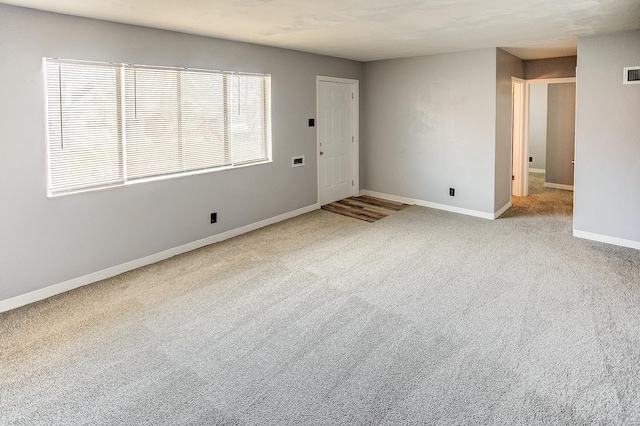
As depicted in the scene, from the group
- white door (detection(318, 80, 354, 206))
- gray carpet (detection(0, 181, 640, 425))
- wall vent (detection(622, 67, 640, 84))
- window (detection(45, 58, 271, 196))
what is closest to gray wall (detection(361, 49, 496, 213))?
white door (detection(318, 80, 354, 206))

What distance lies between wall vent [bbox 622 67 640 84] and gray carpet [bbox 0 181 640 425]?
71.8 inches

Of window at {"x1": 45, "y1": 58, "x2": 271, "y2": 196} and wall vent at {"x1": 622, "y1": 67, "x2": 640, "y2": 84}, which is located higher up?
wall vent at {"x1": 622, "y1": 67, "x2": 640, "y2": 84}

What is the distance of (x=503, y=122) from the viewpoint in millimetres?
6164

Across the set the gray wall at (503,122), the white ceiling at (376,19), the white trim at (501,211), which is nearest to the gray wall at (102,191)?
the white ceiling at (376,19)

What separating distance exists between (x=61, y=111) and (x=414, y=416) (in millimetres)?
3674

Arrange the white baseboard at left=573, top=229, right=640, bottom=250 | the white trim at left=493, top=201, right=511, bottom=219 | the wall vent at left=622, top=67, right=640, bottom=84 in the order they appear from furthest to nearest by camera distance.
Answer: the white trim at left=493, top=201, right=511, bottom=219, the white baseboard at left=573, top=229, right=640, bottom=250, the wall vent at left=622, top=67, right=640, bottom=84

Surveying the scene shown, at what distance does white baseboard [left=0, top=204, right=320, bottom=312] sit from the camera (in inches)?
140

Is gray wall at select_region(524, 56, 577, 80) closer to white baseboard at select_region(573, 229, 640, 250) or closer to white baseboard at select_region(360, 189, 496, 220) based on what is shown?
white baseboard at select_region(360, 189, 496, 220)

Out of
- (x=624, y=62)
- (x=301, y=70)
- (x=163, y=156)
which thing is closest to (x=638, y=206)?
(x=624, y=62)

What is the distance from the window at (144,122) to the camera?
375cm

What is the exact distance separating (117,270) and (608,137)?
18.1 feet

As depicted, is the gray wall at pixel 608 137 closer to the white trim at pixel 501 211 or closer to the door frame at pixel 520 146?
the white trim at pixel 501 211

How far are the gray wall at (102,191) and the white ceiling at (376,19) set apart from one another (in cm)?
18

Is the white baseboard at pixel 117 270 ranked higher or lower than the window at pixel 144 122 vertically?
lower
